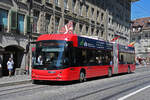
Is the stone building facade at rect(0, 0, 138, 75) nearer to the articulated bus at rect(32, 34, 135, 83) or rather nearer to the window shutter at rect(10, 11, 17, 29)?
the window shutter at rect(10, 11, 17, 29)

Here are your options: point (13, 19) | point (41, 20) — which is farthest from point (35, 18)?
point (13, 19)

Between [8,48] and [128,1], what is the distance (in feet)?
119

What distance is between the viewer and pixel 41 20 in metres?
25.2

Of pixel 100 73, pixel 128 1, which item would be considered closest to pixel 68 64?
pixel 100 73

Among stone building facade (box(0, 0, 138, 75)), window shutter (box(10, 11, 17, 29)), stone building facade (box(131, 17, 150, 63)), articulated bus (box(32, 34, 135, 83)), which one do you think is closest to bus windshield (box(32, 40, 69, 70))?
articulated bus (box(32, 34, 135, 83))

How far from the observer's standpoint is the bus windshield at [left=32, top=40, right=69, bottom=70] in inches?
535

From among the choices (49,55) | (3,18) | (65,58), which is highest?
(3,18)

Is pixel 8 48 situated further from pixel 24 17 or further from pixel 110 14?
pixel 110 14

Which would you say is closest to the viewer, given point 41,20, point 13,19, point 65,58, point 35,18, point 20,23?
point 65,58

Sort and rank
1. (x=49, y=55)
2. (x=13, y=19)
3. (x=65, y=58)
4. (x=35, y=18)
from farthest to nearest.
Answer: (x=35, y=18) < (x=13, y=19) < (x=49, y=55) < (x=65, y=58)

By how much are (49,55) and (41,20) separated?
39.5ft

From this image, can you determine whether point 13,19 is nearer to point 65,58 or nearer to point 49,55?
point 49,55

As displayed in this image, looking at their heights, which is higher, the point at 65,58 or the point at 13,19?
the point at 13,19

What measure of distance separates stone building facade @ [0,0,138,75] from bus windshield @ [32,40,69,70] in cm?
659
